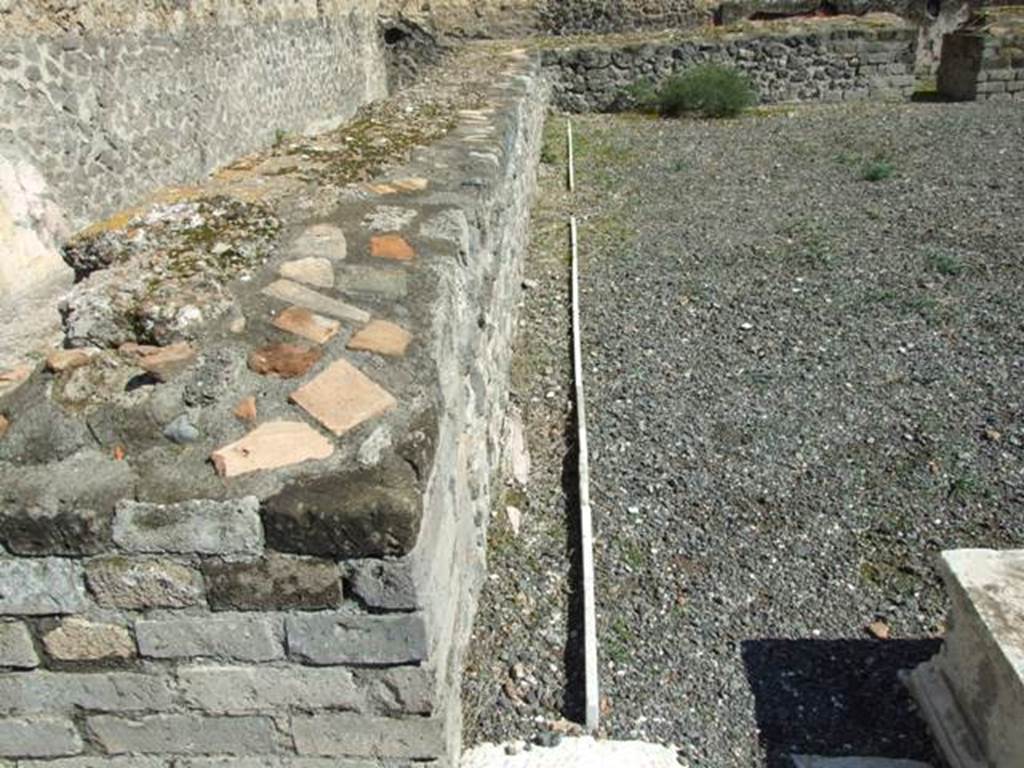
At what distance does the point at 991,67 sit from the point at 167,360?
1343 cm

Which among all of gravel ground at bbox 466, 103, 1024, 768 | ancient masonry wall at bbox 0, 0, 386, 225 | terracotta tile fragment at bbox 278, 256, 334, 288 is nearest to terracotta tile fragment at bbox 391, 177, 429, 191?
terracotta tile fragment at bbox 278, 256, 334, 288

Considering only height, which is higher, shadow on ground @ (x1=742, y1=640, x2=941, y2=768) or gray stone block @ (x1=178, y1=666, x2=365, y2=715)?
gray stone block @ (x1=178, y1=666, x2=365, y2=715)

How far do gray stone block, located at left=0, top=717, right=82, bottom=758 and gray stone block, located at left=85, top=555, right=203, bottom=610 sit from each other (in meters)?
0.40

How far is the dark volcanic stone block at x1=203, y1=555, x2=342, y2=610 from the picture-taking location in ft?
5.71

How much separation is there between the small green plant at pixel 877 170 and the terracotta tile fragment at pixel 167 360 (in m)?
7.61

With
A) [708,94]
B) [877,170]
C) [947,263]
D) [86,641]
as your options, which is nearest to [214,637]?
[86,641]

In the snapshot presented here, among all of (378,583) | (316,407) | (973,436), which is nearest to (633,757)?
(378,583)

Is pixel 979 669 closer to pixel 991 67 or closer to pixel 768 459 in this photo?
pixel 768 459

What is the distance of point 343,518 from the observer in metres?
1.69

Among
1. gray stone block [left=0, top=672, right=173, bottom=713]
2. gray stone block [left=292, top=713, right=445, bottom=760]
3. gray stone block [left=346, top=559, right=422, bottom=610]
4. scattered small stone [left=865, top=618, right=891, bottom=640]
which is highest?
gray stone block [left=346, top=559, right=422, bottom=610]

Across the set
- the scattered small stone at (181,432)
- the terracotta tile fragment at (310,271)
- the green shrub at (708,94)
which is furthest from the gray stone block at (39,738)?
the green shrub at (708,94)

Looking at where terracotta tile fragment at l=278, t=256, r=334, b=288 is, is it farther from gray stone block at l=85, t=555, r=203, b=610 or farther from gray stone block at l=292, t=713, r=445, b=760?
gray stone block at l=292, t=713, r=445, b=760

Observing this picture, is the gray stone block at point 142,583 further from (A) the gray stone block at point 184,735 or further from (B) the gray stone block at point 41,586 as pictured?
(A) the gray stone block at point 184,735

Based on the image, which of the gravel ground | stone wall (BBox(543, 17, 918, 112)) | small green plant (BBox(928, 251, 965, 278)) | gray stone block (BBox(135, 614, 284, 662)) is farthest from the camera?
stone wall (BBox(543, 17, 918, 112))
